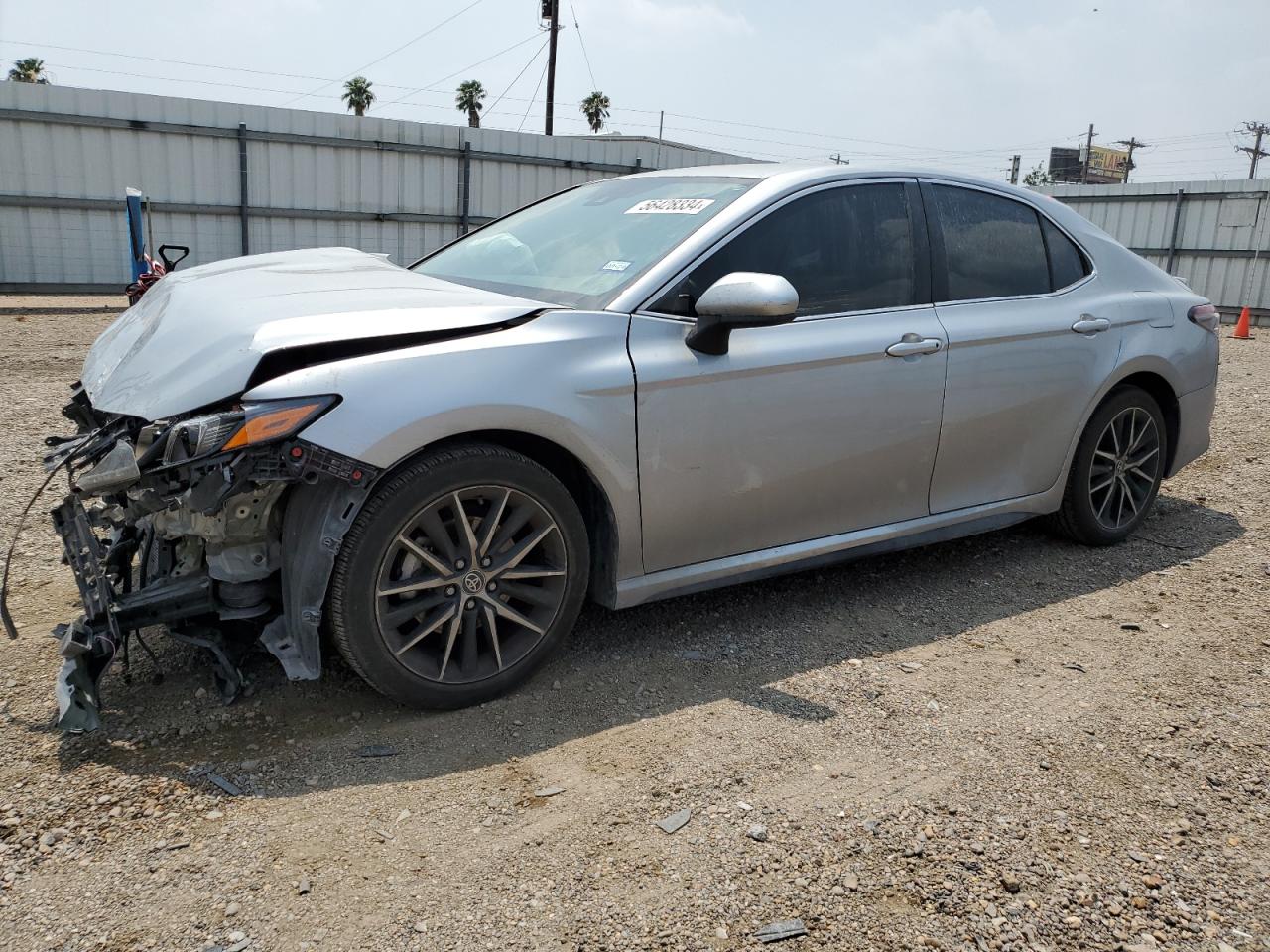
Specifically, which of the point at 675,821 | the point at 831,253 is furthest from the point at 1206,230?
the point at 675,821

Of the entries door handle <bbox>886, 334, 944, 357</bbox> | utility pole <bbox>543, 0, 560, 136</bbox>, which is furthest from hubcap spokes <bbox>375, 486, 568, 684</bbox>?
utility pole <bbox>543, 0, 560, 136</bbox>

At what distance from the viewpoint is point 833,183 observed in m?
3.88

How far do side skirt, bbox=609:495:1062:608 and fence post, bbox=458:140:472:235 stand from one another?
16614 mm

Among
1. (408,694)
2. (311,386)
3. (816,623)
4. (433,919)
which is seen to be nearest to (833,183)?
(816,623)

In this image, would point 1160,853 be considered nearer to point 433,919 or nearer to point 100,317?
point 433,919

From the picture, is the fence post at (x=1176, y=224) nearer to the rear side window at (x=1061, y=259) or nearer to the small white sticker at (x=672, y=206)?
the rear side window at (x=1061, y=259)

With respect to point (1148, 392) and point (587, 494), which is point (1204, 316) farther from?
point (587, 494)

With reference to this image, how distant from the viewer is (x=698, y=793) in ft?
9.05

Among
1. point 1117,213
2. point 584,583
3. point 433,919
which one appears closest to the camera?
point 433,919

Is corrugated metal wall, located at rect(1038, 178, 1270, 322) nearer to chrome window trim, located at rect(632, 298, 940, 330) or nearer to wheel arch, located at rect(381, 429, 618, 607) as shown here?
chrome window trim, located at rect(632, 298, 940, 330)

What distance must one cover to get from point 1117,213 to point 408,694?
79.6 ft

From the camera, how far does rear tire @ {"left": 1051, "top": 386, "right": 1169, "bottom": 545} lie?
15.4 feet

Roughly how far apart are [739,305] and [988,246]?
5.50 ft

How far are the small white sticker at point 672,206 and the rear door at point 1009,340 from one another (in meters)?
1.02
